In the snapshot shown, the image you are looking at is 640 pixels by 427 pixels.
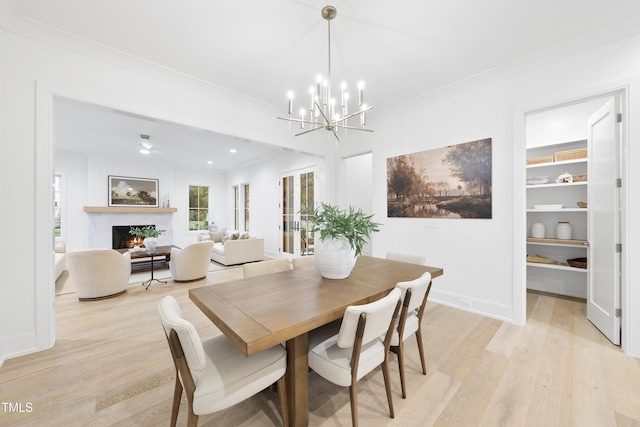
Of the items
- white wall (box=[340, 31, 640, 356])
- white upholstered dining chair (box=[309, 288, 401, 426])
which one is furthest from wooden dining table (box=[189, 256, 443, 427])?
white wall (box=[340, 31, 640, 356])

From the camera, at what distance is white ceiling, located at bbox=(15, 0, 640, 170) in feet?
6.42

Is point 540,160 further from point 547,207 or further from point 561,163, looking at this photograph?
point 547,207

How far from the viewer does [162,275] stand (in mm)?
4766

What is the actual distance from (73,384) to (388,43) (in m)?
3.81

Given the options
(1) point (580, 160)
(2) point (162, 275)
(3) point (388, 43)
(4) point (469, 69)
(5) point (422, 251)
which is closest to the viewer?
(3) point (388, 43)

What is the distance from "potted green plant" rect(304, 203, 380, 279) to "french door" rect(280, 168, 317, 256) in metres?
3.38

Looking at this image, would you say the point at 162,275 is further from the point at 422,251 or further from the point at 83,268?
the point at 422,251

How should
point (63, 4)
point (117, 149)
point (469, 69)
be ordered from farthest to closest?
point (117, 149) < point (469, 69) < point (63, 4)

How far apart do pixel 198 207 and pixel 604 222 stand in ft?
30.2

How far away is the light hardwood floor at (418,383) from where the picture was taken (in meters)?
1.51

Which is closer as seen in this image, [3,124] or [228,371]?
[228,371]

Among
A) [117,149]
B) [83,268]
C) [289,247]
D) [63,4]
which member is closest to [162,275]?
[83,268]

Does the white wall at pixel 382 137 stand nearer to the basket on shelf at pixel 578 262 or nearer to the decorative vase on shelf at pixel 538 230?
the basket on shelf at pixel 578 262

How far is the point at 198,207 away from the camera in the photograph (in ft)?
27.7
